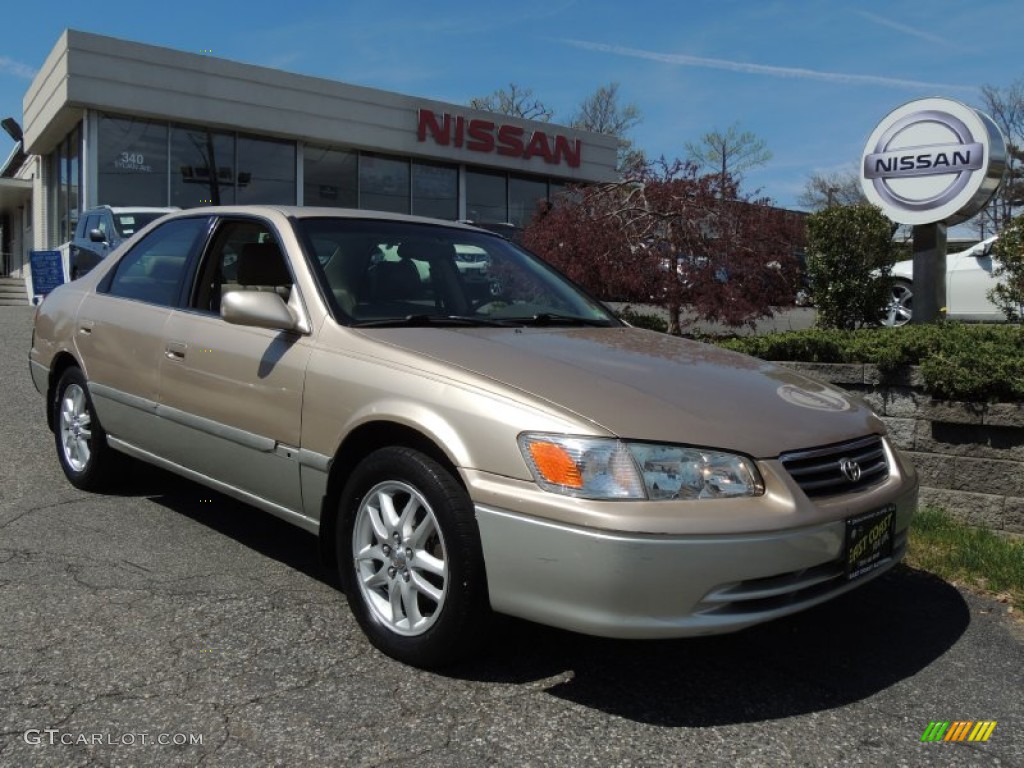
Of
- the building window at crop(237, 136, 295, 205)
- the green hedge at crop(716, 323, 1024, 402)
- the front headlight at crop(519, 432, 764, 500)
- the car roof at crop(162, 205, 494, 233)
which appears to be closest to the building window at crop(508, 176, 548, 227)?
the building window at crop(237, 136, 295, 205)

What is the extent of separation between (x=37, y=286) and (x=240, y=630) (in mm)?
16924

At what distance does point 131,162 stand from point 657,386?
1688 cm

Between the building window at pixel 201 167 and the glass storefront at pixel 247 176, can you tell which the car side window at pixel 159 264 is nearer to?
the glass storefront at pixel 247 176

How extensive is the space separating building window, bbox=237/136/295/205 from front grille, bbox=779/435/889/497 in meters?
16.9

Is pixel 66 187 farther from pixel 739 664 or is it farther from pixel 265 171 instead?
pixel 739 664

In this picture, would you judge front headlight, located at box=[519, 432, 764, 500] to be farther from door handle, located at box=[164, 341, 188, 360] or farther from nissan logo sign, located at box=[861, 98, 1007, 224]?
nissan logo sign, located at box=[861, 98, 1007, 224]

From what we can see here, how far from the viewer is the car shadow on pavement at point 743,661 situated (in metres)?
2.79

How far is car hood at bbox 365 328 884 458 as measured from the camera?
8.95 feet

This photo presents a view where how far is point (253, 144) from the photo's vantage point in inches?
741

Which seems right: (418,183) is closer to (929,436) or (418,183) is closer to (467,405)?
(929,436)

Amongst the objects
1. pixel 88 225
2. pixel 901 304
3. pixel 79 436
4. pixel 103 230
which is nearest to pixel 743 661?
pixel 79 436

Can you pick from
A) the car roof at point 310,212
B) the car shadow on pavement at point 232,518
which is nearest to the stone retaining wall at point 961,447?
the car roof at point 310,212

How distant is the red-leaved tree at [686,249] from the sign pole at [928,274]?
941 millimetres

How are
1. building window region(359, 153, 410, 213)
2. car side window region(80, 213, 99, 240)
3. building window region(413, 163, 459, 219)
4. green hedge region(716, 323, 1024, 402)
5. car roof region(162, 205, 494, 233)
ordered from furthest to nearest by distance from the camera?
1. building window region(413, 163, 459, 219)
2. building window region(359, 153, 410, 213)
3. car side window region(80, 213, 99, 240)
4. green hedge region(716, 323, 1024, 402)
5. car roof region(162, 205, 494, 233)
